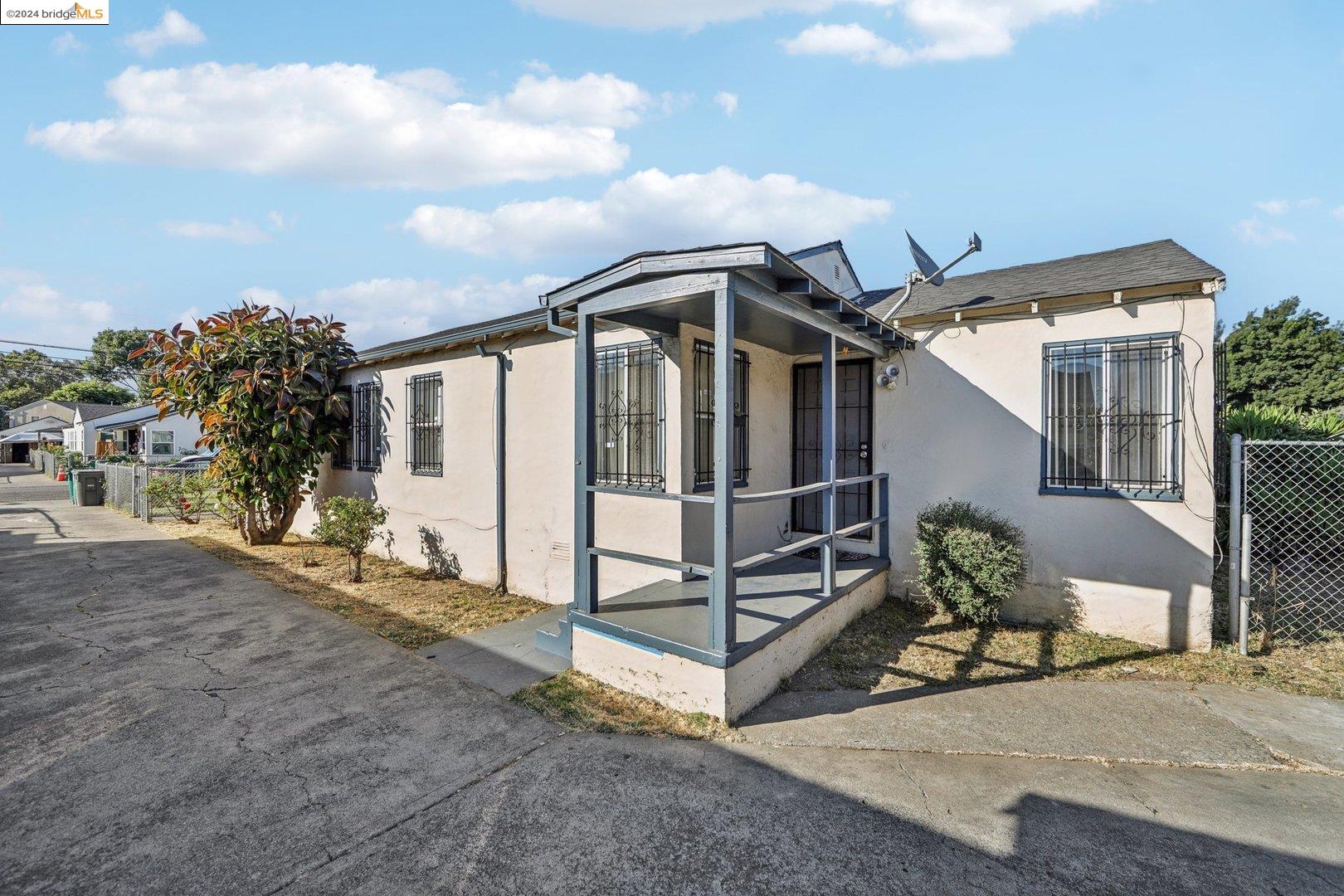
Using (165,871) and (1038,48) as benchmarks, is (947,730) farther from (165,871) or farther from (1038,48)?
(1038,48)

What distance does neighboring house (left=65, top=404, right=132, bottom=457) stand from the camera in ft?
85.0

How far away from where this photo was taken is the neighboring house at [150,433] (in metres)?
22.6

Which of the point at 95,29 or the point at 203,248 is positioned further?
the point at 203,248

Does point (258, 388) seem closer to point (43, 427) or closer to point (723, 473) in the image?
point (723, 473)

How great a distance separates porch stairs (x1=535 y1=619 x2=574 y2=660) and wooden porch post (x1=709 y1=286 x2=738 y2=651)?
143 cm

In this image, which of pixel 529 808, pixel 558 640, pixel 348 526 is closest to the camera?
pixel 529 808

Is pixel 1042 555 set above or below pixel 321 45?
below

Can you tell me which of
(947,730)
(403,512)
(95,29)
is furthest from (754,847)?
(95,29)

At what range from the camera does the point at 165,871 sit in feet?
7.21

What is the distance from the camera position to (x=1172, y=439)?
4828 mm

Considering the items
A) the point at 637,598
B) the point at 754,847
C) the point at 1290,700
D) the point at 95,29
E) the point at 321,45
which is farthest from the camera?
the point at 95,29

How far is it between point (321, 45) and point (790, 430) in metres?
6.87

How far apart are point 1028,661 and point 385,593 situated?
6.69m

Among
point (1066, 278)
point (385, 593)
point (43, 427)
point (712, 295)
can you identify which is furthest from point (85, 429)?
point (1066, 278)
